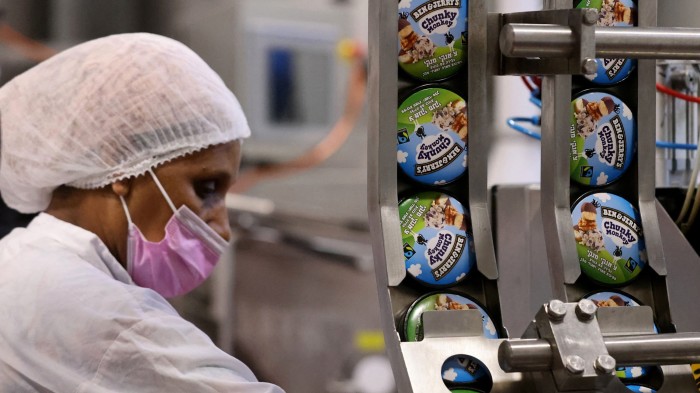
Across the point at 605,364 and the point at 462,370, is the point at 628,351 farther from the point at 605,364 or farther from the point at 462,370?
the point at 462,370

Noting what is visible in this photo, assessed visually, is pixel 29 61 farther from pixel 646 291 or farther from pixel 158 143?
pixel 646 291

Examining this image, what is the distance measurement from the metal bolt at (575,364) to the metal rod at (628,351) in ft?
0.09

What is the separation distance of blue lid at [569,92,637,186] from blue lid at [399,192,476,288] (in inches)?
5.4

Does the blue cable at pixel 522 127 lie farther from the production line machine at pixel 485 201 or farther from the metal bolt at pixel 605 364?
the metal bolt at pixel 605 364

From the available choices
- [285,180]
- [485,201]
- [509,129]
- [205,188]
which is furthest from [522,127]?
[285,180]

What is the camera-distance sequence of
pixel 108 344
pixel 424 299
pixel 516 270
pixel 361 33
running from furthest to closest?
pixel 361 33 → pixel 108 344 → pixel 516 270 → pixel 424 299

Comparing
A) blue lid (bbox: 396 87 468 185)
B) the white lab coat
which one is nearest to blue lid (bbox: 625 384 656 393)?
blue lid (bbox: 396 87 468 185)

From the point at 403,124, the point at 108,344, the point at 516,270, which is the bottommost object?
the point at 108,344

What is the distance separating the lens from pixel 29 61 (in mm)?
3395

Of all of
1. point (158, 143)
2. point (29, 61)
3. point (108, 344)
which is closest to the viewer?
point (108, 344)

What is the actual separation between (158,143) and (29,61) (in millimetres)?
2180

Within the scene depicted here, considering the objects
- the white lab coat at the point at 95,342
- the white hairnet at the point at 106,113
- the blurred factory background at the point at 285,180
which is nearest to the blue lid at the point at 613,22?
the white lab coat at the point at 95,342

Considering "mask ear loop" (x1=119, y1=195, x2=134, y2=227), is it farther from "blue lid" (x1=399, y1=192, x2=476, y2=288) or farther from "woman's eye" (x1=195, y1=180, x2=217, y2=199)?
Result: "blue lid" (x1=399, y1=192, x2=476, y2=288)

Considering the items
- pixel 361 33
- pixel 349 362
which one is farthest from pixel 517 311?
pixel 361 33
